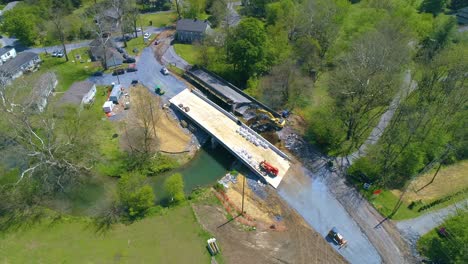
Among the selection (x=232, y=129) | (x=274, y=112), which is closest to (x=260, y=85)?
(x=274, y=112)

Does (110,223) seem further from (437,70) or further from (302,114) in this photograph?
(437,70)

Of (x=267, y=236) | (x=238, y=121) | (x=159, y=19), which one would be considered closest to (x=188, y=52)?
(x=159, y=19)

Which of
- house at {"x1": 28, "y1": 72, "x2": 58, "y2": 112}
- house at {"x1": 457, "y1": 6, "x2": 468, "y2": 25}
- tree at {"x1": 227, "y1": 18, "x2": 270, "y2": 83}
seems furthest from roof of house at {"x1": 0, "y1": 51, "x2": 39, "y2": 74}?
house at {"x1": 457, "y1": 6, "x2": 468, "y2": 25}

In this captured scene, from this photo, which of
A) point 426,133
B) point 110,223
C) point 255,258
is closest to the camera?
point 255,258

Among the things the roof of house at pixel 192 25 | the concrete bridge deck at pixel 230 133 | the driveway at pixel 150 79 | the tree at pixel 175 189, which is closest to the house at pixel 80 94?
the driveway at pixel 150 79

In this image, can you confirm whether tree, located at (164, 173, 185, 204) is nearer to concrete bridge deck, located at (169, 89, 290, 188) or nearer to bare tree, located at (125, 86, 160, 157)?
bare tree, located at (125, 86, 160, 157)

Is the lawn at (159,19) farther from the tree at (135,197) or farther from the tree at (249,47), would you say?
the tree at (135,197)

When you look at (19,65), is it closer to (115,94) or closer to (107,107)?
(115,94)
